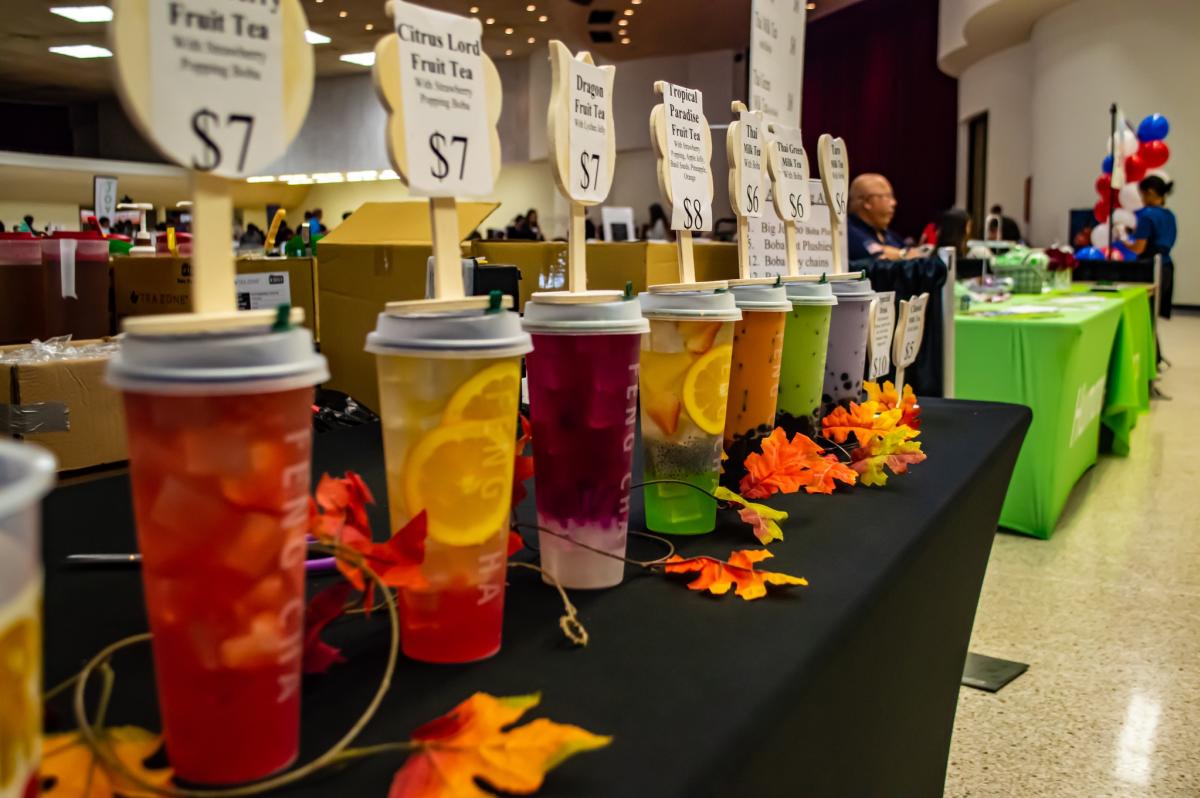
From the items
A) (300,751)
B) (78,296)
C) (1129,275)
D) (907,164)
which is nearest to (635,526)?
(300,751)

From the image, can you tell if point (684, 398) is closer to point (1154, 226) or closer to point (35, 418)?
point (35, 418)

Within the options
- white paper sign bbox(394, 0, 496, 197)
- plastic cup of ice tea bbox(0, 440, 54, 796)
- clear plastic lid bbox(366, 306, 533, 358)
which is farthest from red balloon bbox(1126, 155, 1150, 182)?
plastic cup of ice tea bbox(0, 440, 54, 796)

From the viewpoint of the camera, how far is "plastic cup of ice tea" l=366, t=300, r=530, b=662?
0.60 metres

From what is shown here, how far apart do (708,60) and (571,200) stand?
13729 mm

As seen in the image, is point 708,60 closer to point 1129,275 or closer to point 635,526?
point 1129,275

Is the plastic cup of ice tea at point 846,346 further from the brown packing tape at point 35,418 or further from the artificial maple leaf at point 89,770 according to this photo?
the brown packing tape at point 35,418

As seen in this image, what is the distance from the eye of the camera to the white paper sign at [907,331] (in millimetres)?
1599

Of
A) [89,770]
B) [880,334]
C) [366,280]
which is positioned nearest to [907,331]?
[880,334]

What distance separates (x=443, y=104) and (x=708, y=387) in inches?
14.6

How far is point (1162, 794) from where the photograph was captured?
6.03 ft

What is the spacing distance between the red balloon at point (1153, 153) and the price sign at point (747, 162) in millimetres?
8352

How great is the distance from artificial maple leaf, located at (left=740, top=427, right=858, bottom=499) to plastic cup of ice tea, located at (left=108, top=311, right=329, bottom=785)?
2.14 ft

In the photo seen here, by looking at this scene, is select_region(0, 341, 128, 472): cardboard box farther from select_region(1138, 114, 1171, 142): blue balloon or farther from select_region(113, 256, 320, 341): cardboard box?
select_region(1138, 114, 1171, 142): blue balloon

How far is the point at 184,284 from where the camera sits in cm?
240
